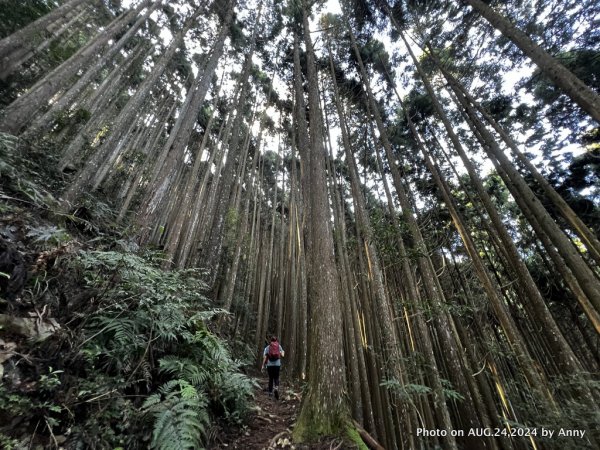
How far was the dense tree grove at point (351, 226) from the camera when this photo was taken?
114 inches

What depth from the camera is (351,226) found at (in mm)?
14570

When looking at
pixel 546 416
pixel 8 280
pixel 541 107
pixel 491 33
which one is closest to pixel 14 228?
pixel 8 280

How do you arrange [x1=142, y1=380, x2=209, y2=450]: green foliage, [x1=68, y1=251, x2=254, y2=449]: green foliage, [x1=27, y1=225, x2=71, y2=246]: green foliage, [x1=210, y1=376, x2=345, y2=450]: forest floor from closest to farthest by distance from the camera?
[x1=142, y1=380, x2=209, y2=450]: green foliage
[x1=68, y1=251, x2=254, y2=449]: green foliage
[x1=27, y1=225, x2=71, y2=246]: green foliage
[x1=210, y1=376, x2=345, y2=450]: forest floor

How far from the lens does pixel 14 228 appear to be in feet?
8.91

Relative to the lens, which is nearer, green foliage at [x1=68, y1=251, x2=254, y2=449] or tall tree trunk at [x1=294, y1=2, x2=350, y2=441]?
green foliage at [x1=68, y1=251, x2=254, y2=449]

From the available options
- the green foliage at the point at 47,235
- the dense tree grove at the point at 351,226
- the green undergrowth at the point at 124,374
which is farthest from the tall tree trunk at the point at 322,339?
the green foliage at the point at 47,235

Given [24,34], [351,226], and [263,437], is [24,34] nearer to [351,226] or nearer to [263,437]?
[263,437]

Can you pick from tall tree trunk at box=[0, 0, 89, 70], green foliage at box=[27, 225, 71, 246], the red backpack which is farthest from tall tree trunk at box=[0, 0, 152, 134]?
the red backpack

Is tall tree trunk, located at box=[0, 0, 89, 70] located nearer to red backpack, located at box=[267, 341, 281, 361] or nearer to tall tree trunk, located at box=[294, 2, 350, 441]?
tall tree trunk, located at box=[294, 2, 350, 441]

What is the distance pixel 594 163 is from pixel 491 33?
5.20 metres

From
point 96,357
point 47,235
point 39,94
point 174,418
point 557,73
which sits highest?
point 39,94

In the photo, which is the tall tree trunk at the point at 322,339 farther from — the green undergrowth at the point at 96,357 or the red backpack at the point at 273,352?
the red backpack at the point at 273,352

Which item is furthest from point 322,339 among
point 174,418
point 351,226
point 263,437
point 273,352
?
point 351,226

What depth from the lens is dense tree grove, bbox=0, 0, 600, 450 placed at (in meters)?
2.90
